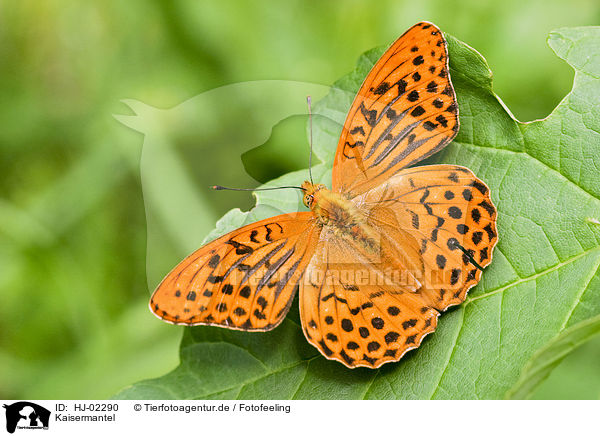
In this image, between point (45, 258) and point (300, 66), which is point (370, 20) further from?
point (45, 258)

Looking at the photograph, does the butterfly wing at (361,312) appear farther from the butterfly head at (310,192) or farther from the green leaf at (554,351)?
the green leaf at (554,351)

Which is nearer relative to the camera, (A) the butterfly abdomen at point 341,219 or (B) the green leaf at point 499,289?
(B) the green leaf at point 499,289

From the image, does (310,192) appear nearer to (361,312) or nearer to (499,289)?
(361,312)

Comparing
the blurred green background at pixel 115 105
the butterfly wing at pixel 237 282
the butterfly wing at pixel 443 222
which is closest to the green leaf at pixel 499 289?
the butterfly wing at pixel 443 222

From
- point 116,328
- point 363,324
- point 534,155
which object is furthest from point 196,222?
point 534,155
